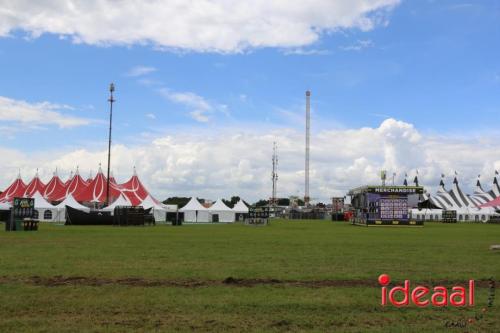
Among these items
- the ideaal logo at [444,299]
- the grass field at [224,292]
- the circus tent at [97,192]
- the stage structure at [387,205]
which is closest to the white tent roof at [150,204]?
the circus tent at [97,192]

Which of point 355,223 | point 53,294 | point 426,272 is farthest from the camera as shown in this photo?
point 355,223

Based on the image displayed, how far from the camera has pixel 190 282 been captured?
12.3 meters

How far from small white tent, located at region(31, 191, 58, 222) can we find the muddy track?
4982cm

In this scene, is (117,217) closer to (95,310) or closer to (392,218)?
(392,218)

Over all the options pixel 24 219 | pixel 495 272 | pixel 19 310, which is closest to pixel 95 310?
pixel 19 310

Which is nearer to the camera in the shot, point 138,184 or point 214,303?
point 214,303

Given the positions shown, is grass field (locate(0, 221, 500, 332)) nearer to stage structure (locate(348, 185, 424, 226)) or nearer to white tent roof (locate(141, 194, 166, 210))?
stage structure (locate(348, 185, 424, 226))

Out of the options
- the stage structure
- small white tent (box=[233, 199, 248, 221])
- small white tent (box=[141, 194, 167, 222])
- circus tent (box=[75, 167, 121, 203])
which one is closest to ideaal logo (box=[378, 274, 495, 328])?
the stage structure

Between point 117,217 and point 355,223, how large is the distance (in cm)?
3056

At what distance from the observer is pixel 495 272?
14461mm

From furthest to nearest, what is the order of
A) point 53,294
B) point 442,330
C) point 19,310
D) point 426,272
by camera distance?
point 426,272 < point 53,294 < point 19,310 < point 442,330

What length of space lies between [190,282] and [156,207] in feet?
176

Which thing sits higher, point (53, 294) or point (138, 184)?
point (138, 184)

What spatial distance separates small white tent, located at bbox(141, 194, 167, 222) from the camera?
6462 cm
